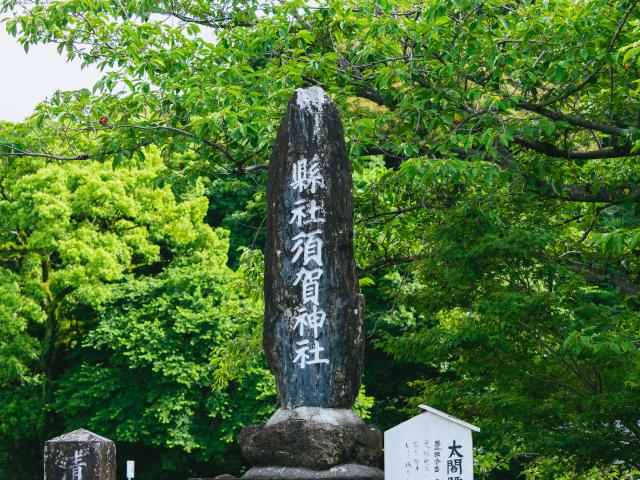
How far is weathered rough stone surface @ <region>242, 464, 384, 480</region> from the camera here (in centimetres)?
631

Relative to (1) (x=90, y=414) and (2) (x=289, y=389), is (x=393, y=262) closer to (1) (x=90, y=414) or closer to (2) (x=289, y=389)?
(2) (x=289, y=389)

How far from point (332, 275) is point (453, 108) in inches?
158

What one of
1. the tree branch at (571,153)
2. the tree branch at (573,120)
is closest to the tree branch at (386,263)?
the tree branch at (571,153)

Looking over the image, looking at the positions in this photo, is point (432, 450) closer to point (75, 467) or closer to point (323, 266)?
point (323, 266)

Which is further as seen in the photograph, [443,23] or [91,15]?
[91,15]

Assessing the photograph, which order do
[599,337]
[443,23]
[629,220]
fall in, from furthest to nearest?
1. [629,220]
2. [443,23]
3. [599,337]

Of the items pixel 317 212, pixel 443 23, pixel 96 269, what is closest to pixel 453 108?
pixel 443 23

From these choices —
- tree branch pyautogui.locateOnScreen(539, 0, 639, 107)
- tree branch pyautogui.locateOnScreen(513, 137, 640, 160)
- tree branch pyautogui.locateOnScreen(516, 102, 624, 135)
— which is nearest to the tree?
tree branch pyautogui.locateOnScreen(513, 137, 640, 160)

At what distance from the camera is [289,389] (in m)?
6.84

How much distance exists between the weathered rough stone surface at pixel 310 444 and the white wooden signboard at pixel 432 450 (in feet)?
0.58

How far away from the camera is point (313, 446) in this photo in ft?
21.0

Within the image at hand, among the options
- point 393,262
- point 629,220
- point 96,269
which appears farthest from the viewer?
point 96,269

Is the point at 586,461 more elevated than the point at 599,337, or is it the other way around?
the point at 599,337

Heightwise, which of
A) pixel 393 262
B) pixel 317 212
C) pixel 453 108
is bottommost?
pixel 317 212
